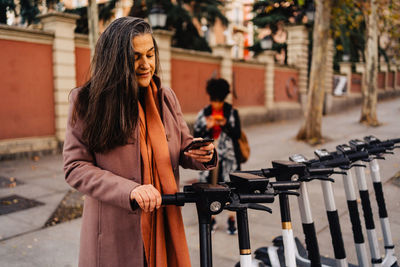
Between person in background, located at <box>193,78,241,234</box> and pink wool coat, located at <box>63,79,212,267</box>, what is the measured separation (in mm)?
2941

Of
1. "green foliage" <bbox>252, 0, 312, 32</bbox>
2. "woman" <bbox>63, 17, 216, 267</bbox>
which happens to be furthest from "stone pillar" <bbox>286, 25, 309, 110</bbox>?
"woman" <bbox>63, 17, 216, 267</bbox>

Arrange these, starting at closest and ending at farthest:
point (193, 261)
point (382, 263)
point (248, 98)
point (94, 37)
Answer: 1. point (382, 263)
2. point (193, 261)
3. point (94, 37)
4. point (248, 98)

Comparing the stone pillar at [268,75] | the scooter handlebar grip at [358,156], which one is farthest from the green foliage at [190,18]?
the scooter handlebar grip at [358,156]

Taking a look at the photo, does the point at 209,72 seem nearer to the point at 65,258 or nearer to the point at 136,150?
the point at 65,258

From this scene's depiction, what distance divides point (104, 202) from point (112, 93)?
0.48 metres

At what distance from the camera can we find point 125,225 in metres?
1.84

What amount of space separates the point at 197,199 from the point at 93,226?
1.83 feet

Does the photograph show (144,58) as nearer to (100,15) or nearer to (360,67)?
(100,15)

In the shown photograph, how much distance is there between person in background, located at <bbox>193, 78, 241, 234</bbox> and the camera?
4.86 metres

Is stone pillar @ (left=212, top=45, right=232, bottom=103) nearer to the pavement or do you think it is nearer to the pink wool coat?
the pavement

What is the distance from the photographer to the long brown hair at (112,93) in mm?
1755

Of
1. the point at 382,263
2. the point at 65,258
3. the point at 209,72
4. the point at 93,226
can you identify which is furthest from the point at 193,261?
the point at 209,72

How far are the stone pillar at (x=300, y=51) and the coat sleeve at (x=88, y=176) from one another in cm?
2021

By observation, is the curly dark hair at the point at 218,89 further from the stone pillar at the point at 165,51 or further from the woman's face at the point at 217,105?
the stone pillar at the point at 165,51
